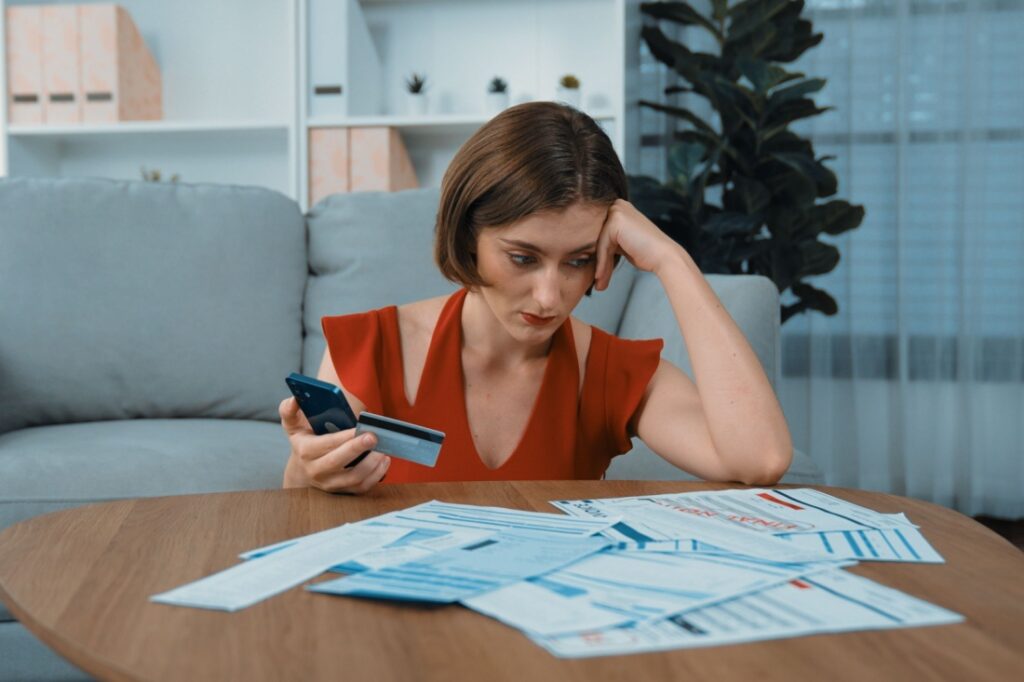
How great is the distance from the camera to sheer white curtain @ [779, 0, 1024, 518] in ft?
11.1

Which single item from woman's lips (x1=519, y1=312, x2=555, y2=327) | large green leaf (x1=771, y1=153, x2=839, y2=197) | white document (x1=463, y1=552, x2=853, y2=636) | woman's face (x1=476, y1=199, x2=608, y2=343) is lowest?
white document (x1=463, y1=552, x2=853, y2=636)

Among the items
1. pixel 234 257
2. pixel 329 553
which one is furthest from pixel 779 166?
pixel 329 553

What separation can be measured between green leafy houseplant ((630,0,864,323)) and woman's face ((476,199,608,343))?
171 cm

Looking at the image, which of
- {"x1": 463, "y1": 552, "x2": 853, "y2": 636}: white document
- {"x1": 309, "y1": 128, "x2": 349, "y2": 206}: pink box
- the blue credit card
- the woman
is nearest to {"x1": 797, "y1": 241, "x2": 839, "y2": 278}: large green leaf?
{"x1": 309, "y1": 128, "x2": 349, "y2": 206}: pink box

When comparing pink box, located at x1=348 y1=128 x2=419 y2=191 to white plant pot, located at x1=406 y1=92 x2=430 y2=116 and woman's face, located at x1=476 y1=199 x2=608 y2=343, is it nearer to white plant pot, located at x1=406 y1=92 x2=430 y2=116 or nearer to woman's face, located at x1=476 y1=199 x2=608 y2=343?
white plant pot, located at x1=406 y1=92 x2=430 y2=116

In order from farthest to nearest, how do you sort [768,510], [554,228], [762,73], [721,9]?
1. [721,9]
2. [762,73]
3. [554,228]
4. [768,510]

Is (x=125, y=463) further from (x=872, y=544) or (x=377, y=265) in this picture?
(x=872, y=544)

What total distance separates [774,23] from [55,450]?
90.4 inches

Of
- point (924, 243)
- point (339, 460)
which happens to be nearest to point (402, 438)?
point (339, 460)

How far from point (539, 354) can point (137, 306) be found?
1.06 metres

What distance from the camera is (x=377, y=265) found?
2.14 m

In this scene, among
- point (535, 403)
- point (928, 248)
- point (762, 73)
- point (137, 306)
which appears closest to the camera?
point (535, 403)

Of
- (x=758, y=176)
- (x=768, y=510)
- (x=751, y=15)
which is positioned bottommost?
(x=768, y=510)

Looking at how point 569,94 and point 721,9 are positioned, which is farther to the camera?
point 569,94
